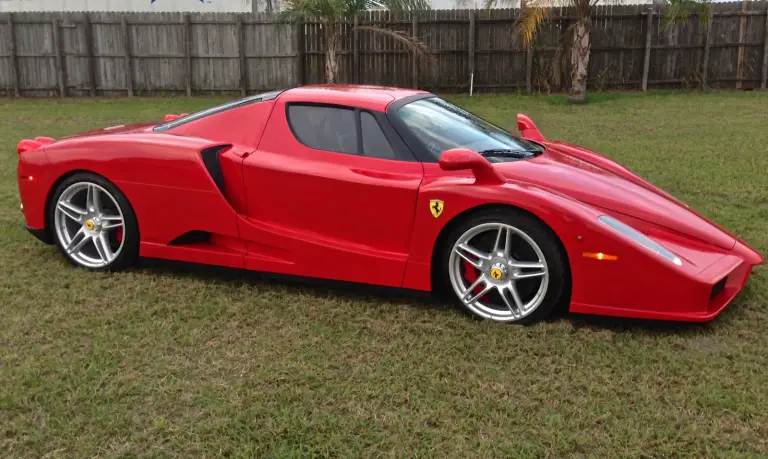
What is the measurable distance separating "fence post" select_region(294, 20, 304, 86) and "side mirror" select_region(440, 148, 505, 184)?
13924mm

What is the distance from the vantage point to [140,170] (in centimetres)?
449

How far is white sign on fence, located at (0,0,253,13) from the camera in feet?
68.3

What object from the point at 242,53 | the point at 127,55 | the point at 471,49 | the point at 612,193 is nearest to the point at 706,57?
the point at 471,49

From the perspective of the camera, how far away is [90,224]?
468 cm

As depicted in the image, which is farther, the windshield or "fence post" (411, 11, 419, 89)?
"fence post" (411, 11, 419, 89)

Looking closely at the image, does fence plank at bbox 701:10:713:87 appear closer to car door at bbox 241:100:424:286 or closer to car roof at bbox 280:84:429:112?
car roof at bbox 280:84:429:112

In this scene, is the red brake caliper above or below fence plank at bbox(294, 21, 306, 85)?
below

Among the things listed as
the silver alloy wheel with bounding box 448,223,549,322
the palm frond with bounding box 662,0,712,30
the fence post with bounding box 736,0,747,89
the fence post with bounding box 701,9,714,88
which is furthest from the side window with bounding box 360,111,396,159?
the fence post with bounding box 736,0,747,89

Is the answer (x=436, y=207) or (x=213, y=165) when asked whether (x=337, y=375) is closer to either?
(x=436, y=207)

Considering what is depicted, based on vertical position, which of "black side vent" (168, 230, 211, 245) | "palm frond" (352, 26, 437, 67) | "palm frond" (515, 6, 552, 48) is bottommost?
"black side vent" (168, 230, 211, 245)

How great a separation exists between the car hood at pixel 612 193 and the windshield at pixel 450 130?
31 cm

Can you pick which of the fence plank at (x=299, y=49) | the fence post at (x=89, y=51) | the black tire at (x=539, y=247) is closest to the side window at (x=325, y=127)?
the black tire at (x=539, y=247)

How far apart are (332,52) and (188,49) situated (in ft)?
12.8

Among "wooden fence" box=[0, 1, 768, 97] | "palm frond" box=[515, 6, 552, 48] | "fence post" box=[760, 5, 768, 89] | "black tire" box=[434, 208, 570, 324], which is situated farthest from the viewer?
"wooden fence" box=[0, 1, 768, 97]
